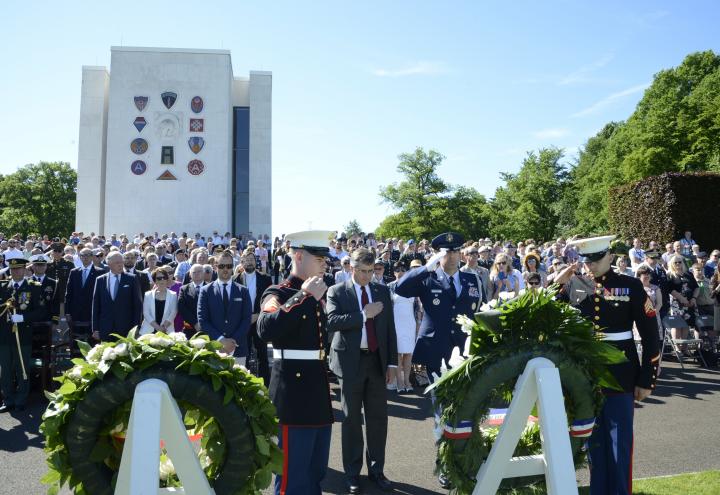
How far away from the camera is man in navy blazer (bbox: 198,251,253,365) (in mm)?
7801

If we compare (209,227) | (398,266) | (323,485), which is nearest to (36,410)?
(323,485)

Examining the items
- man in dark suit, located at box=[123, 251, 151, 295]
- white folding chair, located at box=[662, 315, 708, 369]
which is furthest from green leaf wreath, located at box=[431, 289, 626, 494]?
white folding chair, located at box=[662, 315, 708, 369]

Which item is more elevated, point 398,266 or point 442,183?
point 442,183

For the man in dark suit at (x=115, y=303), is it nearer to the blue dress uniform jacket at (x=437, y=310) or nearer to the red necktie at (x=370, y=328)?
the red necktie at (x=370, y=328)

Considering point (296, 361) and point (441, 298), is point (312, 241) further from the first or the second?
point (441, 298)

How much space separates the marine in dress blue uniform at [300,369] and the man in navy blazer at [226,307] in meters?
3.52

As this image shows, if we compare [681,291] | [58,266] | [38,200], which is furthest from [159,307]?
[38,200]

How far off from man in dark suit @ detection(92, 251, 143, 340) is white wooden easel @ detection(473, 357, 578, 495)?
6.58m

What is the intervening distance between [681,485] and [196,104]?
35662 mm

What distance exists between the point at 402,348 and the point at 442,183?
1986 inches

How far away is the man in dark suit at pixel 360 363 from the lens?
5422 millimetres

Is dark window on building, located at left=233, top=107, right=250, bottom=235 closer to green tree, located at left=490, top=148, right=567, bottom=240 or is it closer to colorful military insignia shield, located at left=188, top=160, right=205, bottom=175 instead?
colorful military insignia shield, located at left=188, top=160, right=205, bottom=175

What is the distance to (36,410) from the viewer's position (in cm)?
813

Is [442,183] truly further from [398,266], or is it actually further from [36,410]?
[36,410]
